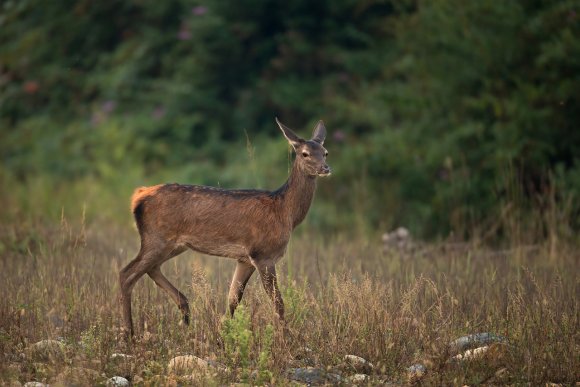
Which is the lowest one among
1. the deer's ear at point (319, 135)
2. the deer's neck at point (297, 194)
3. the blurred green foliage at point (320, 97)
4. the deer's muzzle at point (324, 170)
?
the blurred green foliage at point (320, 97)

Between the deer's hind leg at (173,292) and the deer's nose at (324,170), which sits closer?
the deer's hind leg at (173,292)

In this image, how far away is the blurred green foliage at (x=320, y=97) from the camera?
15.1m

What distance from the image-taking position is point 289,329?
7656mm

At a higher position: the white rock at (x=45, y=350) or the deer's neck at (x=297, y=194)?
the deer's neck at (x=297, y=194)

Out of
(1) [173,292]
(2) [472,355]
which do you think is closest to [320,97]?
(1) [173,292]

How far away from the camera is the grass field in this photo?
7027 millimetres

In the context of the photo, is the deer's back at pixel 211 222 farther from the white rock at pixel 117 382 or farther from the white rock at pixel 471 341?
the white rock at pixel 117 382

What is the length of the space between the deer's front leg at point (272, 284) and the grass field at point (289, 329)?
4.6 inches

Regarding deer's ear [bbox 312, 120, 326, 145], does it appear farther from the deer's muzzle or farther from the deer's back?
the deer's back

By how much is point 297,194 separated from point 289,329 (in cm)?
174

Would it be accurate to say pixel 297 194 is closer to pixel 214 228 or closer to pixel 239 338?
pixel 214 228

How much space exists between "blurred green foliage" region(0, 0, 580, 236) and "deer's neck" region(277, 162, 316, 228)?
424 centimetres

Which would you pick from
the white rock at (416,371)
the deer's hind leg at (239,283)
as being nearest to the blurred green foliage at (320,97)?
the deer's hind leg at (239,283)

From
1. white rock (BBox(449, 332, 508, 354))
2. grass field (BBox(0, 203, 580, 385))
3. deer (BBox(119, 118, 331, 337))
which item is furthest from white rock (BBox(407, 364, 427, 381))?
deer (BBox(119, 118, 331, 337))
